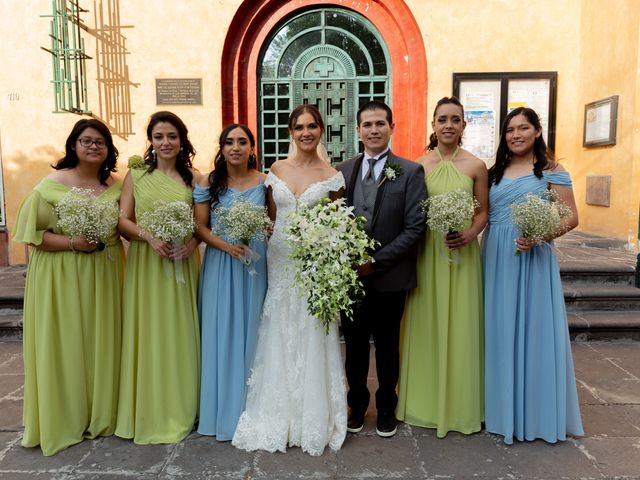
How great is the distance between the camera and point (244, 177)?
11.8 ft

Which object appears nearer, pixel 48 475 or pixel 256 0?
pixel 48 475

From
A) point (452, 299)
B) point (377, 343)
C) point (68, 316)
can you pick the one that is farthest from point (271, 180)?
point (68, 316)

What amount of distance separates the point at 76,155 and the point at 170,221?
960 mm

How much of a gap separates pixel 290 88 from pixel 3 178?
5270 millimetres

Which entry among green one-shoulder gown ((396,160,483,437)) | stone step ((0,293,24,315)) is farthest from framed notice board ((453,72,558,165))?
stone step ((0,293,24,315))

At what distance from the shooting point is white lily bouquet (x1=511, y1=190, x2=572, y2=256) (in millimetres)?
3152

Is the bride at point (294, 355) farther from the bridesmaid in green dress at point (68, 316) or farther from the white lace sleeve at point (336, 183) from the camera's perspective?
the bridesmaid in green dress at point (68, 316)

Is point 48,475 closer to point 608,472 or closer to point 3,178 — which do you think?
point 608,472

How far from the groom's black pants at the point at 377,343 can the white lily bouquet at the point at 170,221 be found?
1276 mm

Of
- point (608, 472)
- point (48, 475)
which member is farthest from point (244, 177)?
point (608, 472)

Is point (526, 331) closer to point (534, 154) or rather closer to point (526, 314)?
point (526, 314)

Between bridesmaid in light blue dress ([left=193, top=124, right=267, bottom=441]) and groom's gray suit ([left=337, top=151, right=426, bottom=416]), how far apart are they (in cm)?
68

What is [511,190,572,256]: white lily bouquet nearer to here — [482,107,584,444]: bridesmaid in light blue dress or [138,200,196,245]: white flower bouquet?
[482,107,584,444]: bridesmaid in light blue dress

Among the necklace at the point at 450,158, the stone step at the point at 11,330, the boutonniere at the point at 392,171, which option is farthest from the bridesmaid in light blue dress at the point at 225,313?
the stone step at the point at 11,330
